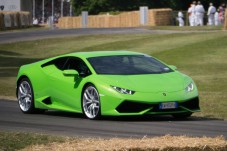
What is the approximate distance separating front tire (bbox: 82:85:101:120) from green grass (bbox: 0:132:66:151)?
3.91 metres

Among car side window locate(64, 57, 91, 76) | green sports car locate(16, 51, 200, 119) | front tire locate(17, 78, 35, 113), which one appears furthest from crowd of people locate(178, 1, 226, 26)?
car side window locate(64, 57, 91, 76)

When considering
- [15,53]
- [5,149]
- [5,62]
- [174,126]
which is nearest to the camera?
[5,149]

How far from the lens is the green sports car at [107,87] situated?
15875 millimetres

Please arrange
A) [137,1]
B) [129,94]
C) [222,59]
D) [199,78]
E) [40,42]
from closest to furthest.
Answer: [129,94]
[199,78]
[222,59]
[40,42]
[137,1]

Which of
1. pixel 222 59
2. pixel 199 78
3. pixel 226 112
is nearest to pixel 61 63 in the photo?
pixel 226 112

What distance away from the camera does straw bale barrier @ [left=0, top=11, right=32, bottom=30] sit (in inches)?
3018

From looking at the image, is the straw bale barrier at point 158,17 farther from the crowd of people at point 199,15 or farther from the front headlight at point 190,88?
the front headlight at point 190,88

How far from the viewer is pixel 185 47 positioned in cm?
3966

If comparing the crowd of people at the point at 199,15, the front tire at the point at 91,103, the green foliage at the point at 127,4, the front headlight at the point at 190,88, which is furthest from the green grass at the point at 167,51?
the green foliage at the point at 127,4

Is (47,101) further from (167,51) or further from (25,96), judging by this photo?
(167,51)

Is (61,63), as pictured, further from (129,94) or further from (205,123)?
(205,123)

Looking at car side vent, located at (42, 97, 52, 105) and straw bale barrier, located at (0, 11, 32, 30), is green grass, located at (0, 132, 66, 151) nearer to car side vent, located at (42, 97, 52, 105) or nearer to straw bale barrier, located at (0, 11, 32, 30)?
car side vent, located at (42, 97, 52, 105)

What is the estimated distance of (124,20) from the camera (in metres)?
76.8

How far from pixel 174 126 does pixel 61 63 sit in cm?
375
